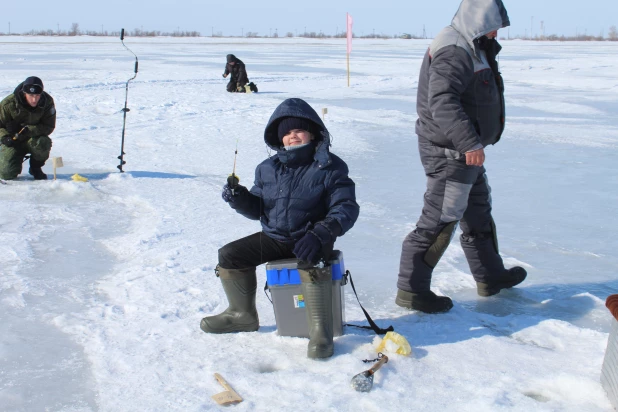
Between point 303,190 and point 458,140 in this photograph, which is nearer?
point 303,190

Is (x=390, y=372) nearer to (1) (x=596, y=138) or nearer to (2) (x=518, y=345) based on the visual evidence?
(2) (x=518, y=345)

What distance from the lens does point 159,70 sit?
21.5m

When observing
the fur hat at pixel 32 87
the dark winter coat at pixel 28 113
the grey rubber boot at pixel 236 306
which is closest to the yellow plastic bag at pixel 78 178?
the dark winter coat at pixel 28 113

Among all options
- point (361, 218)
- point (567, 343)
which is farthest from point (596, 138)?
point (567, 343)

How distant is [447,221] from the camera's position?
3.50 meters

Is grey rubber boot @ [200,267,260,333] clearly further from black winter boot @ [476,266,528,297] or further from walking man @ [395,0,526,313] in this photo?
black winter boot @ [476,266,528,297]

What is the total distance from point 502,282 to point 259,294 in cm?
141

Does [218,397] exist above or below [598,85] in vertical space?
below

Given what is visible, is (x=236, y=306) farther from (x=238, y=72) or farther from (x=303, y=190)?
(x=238, y=72)

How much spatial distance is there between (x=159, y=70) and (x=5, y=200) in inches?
645

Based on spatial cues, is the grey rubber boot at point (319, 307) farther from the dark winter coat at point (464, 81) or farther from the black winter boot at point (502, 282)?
the black winter boot at point (502, 282)

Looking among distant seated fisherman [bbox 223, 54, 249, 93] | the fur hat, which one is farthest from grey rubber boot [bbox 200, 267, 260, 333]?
distant seated fisherman [bbox 223, 54, 249, 93]

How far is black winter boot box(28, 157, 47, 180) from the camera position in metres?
6.76

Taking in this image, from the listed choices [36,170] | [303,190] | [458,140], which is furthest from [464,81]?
[36,170]
